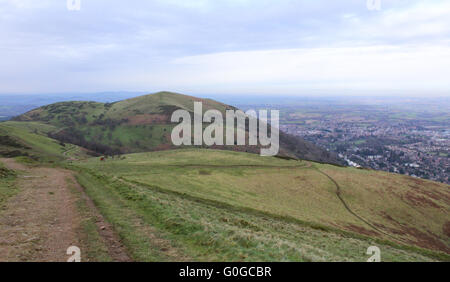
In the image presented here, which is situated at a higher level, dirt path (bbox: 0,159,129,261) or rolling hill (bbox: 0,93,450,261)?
dirt path (bbox: 0,159,129,261)

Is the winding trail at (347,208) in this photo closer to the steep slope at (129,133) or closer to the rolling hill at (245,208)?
the rolling hill at (245,208)

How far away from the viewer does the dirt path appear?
1061 centimetres

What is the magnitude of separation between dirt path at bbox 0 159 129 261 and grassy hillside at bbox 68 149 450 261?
212 centimetres

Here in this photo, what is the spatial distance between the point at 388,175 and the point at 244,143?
3318 inches

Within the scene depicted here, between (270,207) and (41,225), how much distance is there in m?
27.5

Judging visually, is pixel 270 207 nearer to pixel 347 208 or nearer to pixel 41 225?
pixel 347 208

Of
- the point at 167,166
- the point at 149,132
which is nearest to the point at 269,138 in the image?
the point at 149,132

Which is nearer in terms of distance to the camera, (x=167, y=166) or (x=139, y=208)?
(x=139, y=208)

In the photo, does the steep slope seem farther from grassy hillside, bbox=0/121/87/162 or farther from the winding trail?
the winding trail

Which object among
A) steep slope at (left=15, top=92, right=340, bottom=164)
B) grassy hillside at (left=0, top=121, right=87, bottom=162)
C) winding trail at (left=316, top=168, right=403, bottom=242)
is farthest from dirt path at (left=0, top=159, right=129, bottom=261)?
steep slope at (left=15, top=92, right=340, bottom=164)
